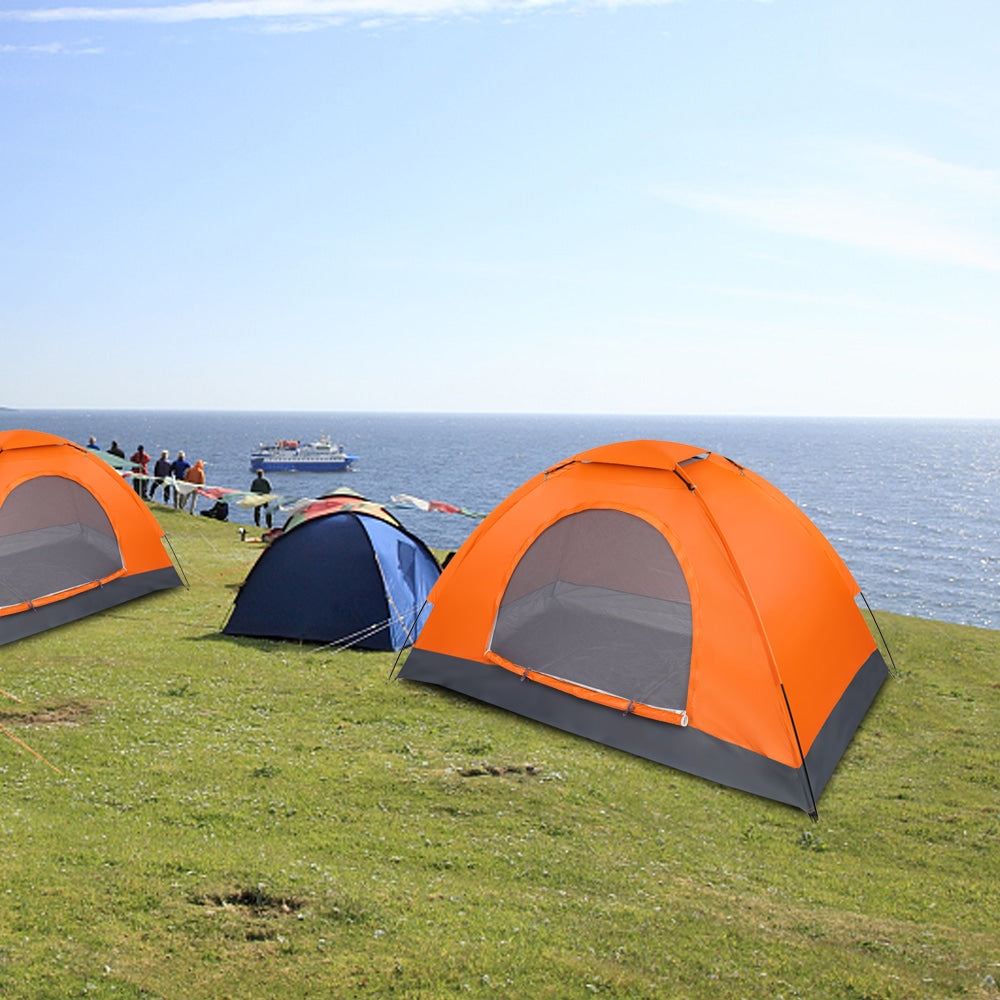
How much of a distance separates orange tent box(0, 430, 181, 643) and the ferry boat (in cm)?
9173

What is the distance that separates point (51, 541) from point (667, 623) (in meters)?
9.53

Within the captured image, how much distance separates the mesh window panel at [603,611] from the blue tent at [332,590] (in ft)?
7.70

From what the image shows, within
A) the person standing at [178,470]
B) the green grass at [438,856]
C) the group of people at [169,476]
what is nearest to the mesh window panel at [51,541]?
the green grass at [438,856]

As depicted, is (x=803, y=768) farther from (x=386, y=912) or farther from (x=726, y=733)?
(x=386, y=912)

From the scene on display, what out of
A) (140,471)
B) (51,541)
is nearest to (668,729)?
(51,541)

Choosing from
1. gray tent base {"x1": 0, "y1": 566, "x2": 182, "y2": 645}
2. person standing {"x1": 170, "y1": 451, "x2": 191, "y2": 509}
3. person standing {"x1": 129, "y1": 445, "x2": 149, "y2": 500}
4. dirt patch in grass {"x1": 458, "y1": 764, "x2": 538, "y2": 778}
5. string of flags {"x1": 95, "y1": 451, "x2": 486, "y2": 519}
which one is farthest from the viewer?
person standing {"x1": 170, "y1": 451, "x2": 191, "y2": 509}

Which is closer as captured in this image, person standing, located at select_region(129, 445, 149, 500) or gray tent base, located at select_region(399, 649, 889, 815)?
gray tent base, located at select_region(399, 649, 889, 815)

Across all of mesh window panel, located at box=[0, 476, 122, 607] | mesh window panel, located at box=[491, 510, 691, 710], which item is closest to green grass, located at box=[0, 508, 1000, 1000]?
mesh window panel, located at box=[491, 510, 691, 710]

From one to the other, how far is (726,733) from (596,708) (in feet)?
4.63

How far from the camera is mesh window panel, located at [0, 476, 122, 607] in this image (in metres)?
13.0

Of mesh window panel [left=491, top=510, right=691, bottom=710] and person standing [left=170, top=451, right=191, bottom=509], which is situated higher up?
person standing [left=170, top=451, right=191, bottom=509]

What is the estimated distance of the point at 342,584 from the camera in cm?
1254

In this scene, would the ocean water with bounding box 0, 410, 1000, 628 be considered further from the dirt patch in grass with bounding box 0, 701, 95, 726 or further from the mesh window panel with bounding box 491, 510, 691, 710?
the dirt patch in grass with bounding box 0, 701, 95, 726

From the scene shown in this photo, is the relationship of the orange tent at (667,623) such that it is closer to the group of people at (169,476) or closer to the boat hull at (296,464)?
the group of people at (169,476)
